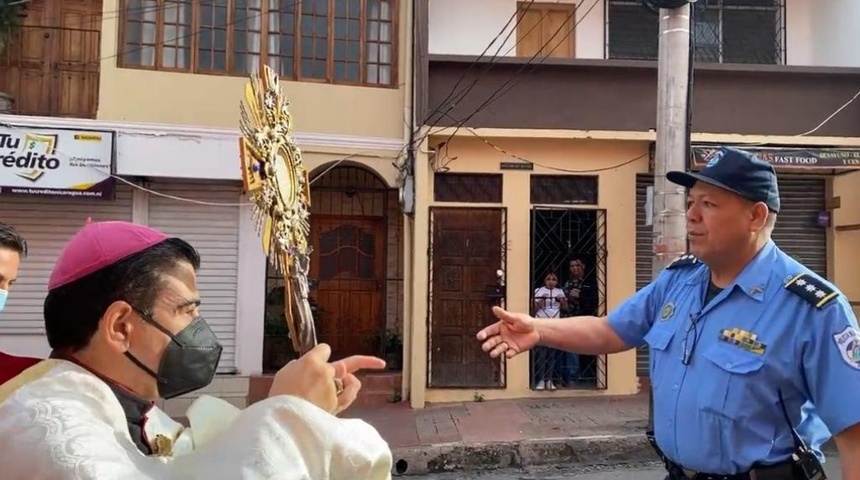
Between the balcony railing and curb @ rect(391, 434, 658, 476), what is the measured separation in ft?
21.3

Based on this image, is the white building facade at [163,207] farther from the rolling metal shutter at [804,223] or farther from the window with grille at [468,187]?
the rolling metal shutter at [804,223]

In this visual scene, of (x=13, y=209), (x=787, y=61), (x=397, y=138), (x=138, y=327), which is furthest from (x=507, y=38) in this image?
(x=138, y=327)

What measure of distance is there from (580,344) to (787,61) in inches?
391

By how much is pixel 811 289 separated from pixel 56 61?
33.5ft

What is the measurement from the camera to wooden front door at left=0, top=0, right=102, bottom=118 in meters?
9.62

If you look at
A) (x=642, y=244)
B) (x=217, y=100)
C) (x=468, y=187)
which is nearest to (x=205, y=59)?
(x=217, y=100)

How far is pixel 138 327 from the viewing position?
1517mm

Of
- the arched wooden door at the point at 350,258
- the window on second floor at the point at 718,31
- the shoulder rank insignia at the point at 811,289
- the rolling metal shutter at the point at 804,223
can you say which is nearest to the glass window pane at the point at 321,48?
the arched wooden door at the point at 350,258

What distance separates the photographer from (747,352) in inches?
90.3

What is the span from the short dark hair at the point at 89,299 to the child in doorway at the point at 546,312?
892 centimetres

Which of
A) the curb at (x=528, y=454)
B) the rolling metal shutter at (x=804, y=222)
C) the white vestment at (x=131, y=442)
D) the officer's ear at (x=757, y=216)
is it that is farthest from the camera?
the rolling metal shutter at (x=804, y=222)

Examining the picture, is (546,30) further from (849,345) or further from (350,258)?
(849,345)

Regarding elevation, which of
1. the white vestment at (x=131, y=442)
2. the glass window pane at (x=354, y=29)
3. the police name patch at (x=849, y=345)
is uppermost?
the glass window pane at (x=354, y=29)

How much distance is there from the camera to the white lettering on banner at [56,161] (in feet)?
29.5
